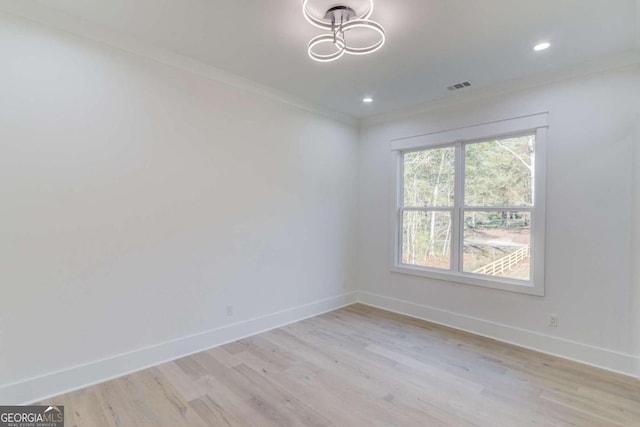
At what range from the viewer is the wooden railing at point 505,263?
3398 millimetres

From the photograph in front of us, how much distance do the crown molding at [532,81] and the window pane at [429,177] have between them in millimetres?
561

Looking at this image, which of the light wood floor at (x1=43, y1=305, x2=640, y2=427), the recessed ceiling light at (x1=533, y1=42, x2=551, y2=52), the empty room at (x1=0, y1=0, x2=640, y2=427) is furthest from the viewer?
the recessed ceiling light at (x1=533, y1=42, x2=551, y2=52)

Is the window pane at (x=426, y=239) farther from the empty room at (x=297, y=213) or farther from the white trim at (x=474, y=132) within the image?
the white trim at (x=474, y=132)

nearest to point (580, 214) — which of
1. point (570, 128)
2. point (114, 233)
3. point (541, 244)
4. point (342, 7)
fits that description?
point (541, 244)

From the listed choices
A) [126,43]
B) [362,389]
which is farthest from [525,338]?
[126,43]

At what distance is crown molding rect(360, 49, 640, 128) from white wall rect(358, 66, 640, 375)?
0.06 m

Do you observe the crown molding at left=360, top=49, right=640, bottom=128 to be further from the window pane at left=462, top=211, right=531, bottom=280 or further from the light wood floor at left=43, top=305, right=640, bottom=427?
the light wood floor at left=43, top=305, right=640, bottom=427

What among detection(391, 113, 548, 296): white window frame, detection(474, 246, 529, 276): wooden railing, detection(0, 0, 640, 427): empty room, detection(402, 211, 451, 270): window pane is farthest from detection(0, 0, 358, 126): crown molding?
detection(474, 246, 529, 276): wooden railing

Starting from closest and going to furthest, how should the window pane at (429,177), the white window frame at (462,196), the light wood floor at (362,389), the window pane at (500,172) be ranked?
the light wood floor at (362,389)
the white window frame at (462,196)
the window pane at (500,172)
the window pane at (429,177)

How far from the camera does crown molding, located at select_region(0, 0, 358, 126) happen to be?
7.30 feet

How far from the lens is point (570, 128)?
120 inches

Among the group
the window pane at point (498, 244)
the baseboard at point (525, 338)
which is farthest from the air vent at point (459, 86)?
the baseboard at point (525, 338)

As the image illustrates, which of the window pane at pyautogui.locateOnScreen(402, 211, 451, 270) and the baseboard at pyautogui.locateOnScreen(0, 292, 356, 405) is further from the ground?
the window pane at pyautogui.locateOnScreen(402, 211, 451, 270)

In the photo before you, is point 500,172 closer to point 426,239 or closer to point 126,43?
point 426,239
